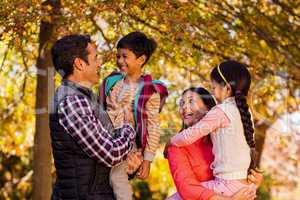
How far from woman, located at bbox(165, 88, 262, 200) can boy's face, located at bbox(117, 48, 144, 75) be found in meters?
0.34

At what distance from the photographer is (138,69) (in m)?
4.03

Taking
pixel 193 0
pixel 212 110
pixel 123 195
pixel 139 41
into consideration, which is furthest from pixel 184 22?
→ pixel 123 195

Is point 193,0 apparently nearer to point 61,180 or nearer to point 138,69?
point 138,69

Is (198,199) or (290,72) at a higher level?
(290,72)

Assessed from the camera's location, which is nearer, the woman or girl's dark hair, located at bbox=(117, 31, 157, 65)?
the woman

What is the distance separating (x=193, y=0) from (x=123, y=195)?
2864 mm

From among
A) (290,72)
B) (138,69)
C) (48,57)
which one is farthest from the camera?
(290,72)

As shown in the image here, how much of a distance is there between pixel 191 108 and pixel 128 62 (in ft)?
1.52

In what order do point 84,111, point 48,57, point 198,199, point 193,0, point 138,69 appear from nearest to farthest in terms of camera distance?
point 84,111, point 198,199, point 138,69, point 193,0, point 48,57

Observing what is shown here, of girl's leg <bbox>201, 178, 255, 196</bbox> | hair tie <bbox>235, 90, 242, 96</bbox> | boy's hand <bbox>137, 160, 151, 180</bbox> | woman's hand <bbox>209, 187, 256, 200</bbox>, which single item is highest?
hair tie <bbox>235, 90, 242, 96</bbox>

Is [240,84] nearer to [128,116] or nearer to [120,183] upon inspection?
[128,116]

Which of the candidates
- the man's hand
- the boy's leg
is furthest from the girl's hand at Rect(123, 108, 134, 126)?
the boy's leg

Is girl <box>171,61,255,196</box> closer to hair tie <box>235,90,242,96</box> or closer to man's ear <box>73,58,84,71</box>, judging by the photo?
hair tie <box>235,90,242,96</box>

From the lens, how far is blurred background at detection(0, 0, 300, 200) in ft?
17.3
